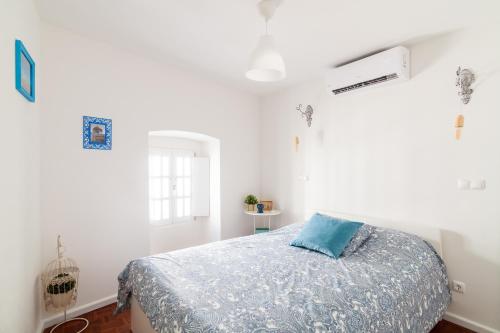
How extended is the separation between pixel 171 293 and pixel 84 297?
4.97 ft

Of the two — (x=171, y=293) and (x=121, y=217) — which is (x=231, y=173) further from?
(x=171, y=293)

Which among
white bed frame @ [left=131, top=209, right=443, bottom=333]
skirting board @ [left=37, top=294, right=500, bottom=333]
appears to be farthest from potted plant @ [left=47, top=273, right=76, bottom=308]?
white bed frame @ [left=131, top=209, right=443, bottom=333]

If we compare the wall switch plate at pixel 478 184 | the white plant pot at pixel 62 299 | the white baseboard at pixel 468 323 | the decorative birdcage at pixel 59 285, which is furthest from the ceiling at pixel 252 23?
the white baseboard at pixel 468 323

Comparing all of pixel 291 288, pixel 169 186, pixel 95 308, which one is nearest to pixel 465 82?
pixel 291 288

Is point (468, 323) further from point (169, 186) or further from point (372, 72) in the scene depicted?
point (169, 186)

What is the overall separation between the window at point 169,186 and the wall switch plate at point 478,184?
11.2 feet

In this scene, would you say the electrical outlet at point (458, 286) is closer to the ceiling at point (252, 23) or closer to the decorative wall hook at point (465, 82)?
the decorative wall hook at point (465, 82)

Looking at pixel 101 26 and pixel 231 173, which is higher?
pixel 101 26

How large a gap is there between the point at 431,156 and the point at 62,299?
3531 millimetres

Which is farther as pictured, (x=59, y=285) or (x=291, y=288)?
(x=59, y=285)

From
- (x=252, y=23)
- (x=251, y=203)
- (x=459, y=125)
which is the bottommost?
(x=251, y=203)

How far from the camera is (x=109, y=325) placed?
7.25 feet

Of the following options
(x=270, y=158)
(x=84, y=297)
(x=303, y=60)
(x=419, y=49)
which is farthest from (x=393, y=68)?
(x=84, y=297)

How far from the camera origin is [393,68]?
242cm
